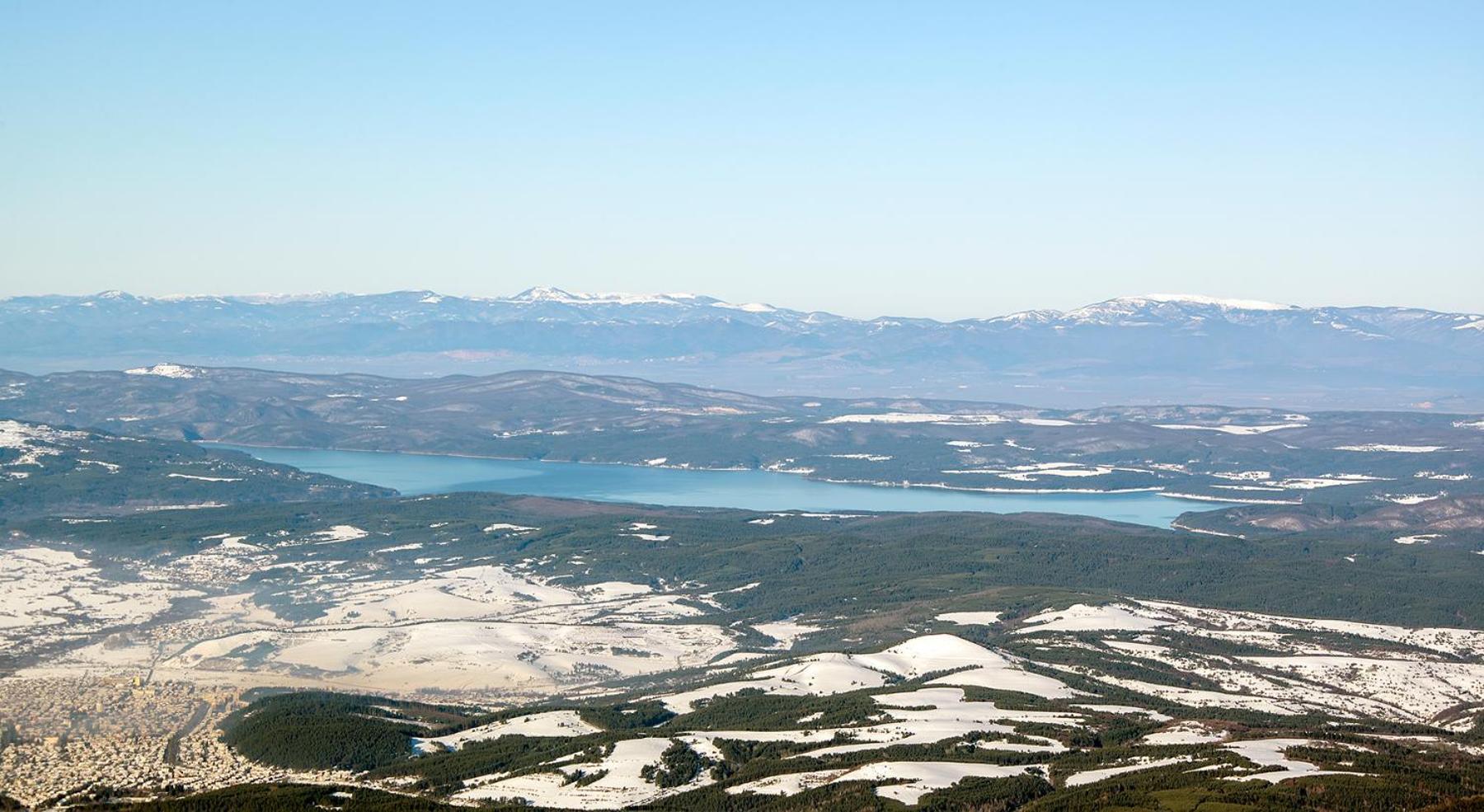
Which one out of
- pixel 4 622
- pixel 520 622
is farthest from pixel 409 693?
pixel 4 622

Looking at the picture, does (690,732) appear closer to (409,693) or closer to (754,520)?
(409,693)

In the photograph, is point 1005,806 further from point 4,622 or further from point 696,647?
point 4,622

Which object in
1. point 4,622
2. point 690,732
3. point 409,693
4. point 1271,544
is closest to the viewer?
point 690,732

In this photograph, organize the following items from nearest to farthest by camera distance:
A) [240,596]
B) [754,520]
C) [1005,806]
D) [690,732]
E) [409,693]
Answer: [1005,806]
[690,732]
[409,693]
[240,596]
[754,520]

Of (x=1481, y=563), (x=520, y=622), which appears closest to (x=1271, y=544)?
(x=1481, y=563)

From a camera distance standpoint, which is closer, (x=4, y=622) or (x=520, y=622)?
(x=4, y=622)

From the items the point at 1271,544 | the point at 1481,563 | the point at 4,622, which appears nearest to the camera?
the point at 4,622

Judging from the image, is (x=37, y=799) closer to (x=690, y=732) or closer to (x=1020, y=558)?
(x=690, y=732)

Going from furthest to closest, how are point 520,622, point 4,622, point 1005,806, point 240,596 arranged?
1. point 240,596
2. point 520,622
3. point 4,622
4. point 1005,806

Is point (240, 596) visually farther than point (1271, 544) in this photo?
No
